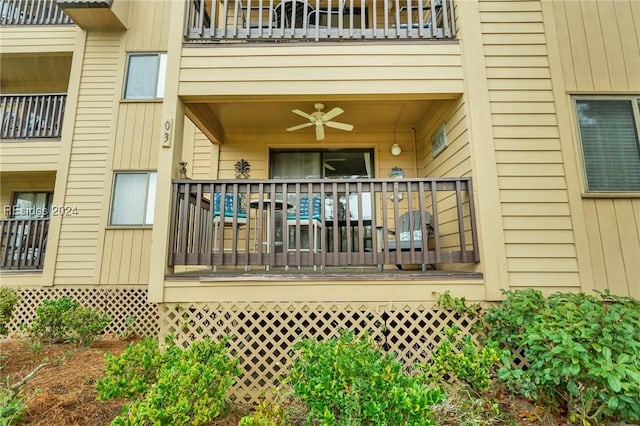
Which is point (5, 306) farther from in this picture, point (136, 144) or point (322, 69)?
point (322, 69)

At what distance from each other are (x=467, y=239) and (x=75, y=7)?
8520mm

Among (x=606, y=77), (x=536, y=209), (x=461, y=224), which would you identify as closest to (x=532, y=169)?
(x=536, y=209)

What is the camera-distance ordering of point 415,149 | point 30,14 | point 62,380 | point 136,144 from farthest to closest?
point 30,14, point 136,144, point 415,149, point 62,380

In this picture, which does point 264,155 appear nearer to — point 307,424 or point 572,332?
point 307,424

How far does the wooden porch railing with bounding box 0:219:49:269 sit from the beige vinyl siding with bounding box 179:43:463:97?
509 centimetres

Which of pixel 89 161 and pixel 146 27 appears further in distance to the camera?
pixel 146 27

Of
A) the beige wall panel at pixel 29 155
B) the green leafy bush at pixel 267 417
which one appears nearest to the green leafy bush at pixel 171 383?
the green leafy bush at pixel 267 417

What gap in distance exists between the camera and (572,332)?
2430mm

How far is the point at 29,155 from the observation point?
6.85 meters

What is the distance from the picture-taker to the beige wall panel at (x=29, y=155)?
22.4ft

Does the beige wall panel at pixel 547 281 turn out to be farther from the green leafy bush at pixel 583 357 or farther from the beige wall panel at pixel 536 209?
the beige wall panel at pixel 536 209

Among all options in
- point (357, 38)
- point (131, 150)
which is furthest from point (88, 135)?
point (357, 38)

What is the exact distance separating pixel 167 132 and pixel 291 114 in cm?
211

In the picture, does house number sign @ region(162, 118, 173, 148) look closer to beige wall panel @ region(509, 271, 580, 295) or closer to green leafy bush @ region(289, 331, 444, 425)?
green leafy bush @ region(289, 331, 444, 425)
